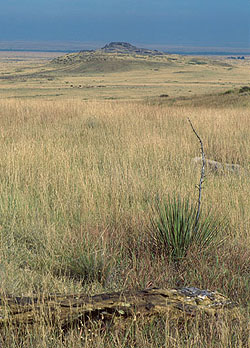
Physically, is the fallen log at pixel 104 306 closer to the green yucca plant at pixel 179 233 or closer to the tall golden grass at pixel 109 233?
the tall golden grass at pixel 109 233

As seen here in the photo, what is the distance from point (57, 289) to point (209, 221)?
4.52 feet

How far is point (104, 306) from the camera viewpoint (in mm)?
2162

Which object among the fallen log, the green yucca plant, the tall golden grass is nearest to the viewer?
the fallen log

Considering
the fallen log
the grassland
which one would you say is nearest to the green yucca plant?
the grassland

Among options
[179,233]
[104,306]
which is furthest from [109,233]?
[104,306]

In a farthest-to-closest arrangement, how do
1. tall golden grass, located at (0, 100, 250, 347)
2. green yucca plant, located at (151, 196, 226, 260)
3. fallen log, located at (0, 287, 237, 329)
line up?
green yucca plant, located at (151, 196, 226, 260) < tall golden grass, located at (0, 100, 250, 347) < fallen log, located at (0, 287, 237, 329)

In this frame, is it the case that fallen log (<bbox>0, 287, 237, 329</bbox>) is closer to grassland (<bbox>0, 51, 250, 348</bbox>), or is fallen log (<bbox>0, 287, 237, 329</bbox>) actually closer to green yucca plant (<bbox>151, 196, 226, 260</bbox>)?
grassland (<bbox>0, 51, 250, 348</bbox>)

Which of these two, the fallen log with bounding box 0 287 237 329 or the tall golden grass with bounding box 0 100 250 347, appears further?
the tall golden grass with bounding box 0 100 250 347

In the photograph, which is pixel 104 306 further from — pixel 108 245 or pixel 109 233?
pixel 109 233

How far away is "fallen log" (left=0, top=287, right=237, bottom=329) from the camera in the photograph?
2.10 meters

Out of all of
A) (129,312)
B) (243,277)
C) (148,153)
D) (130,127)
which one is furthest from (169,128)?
(129,312)

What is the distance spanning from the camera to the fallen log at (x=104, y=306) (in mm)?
2104

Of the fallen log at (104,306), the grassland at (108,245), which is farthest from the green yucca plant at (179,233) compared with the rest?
the fallen log at (104,306)

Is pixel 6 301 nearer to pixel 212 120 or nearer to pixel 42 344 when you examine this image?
pixel 42 344
